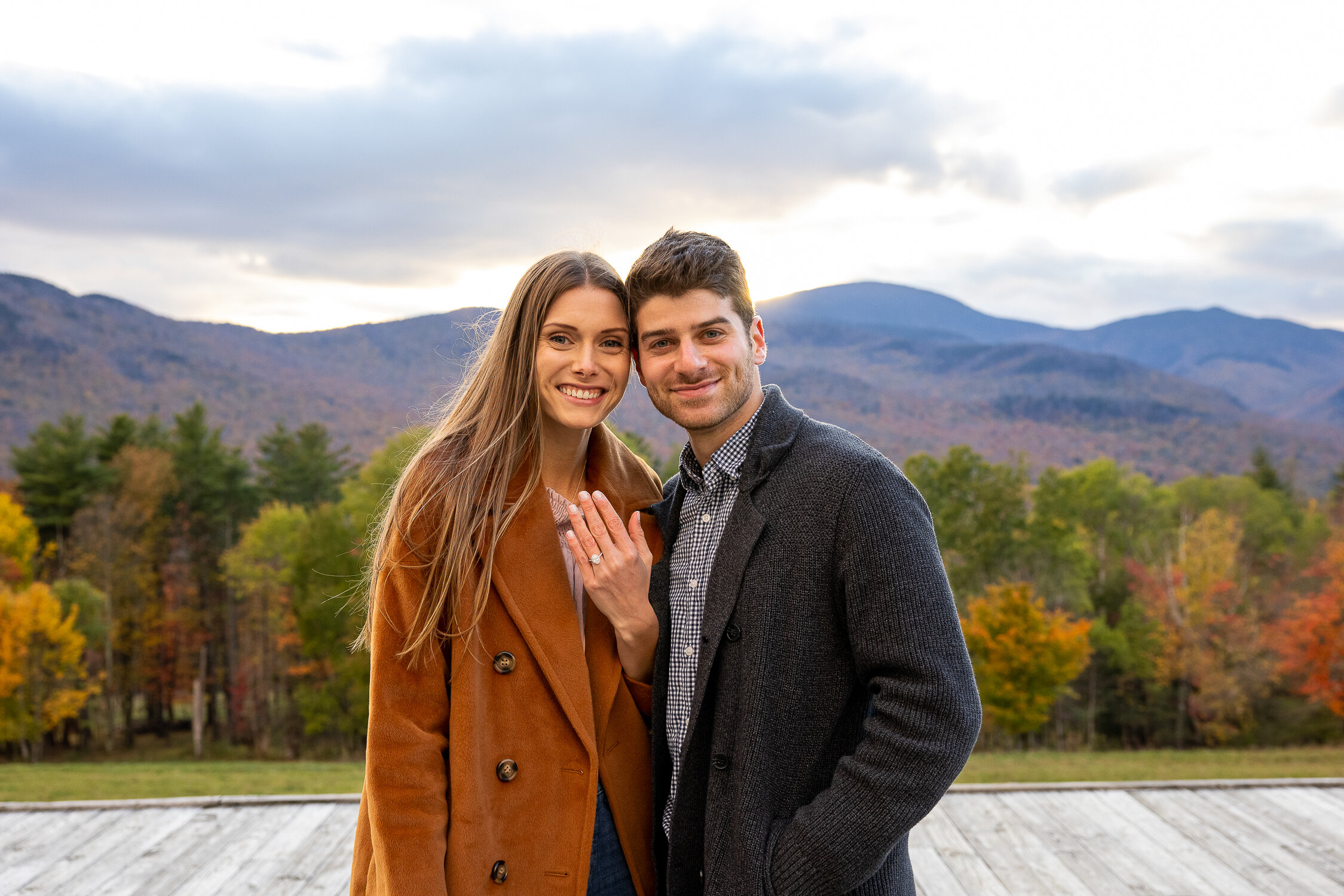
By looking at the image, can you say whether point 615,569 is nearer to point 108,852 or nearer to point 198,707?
point 108,852

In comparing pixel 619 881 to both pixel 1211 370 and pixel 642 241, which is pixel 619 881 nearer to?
pixel 642 241

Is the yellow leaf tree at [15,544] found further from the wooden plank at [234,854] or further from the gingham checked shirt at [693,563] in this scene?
the gingham checked shirt at [693,563]

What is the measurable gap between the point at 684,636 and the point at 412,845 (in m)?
0.68

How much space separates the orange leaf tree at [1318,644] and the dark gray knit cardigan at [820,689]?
85.5ft

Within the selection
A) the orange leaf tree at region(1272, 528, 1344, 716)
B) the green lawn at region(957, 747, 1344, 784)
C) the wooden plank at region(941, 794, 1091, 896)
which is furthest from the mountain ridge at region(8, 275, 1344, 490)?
the wooden plank at region(941, 794, 1091, 896)

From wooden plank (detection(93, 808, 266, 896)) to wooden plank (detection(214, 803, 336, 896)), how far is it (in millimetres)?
212

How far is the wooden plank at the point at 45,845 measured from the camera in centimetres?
383

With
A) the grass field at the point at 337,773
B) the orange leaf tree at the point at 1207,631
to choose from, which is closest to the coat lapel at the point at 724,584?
the grass field at the point at 337,773

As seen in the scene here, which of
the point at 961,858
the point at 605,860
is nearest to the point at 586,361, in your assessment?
the point at 605,860

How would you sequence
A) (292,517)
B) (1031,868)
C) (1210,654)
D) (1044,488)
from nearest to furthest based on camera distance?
(1031,868), (1210,654), (292,517), (1044,488)

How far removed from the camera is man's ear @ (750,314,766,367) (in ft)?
6.42

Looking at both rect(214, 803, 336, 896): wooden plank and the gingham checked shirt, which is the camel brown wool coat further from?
rect(214, 803, 336, 896): wooden plank

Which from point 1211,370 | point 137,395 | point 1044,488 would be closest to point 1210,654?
point 1044,488

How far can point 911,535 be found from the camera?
1620 mm
